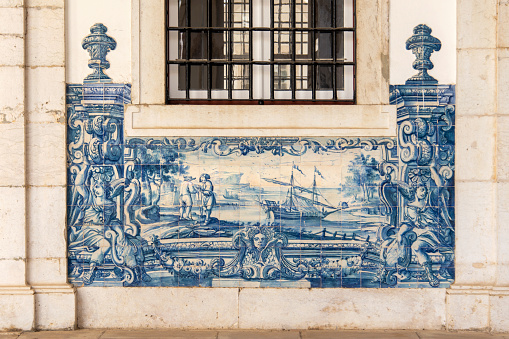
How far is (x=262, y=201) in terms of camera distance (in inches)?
247

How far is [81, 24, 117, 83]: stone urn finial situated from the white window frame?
326 millimetres

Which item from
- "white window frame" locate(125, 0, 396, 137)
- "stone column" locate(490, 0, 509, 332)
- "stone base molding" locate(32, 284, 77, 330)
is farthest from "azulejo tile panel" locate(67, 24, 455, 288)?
"stone column" locate(490, 0, 509, 332)

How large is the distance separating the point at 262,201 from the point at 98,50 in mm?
2655

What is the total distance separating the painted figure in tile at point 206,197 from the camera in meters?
6.27

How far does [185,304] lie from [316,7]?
12.9 feet

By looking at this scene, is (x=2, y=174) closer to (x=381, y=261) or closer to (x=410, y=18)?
(x=381, y=261)

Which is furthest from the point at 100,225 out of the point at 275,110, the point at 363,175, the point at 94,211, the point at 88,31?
the point at 363,175

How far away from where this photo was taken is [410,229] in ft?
20.5

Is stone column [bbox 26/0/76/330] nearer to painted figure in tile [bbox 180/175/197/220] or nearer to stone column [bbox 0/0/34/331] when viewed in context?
stone column [bbox 0/0/34/331]

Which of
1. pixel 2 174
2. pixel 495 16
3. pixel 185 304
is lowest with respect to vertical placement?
pixel 185 304

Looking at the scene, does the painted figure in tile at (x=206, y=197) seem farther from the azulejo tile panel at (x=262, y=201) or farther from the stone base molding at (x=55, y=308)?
the stone base molding at (x=55, y=308)

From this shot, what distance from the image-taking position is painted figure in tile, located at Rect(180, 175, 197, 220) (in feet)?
20.6

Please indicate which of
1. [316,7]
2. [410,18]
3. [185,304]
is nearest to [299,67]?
[316,7]

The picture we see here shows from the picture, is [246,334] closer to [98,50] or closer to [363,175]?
[363,175]
